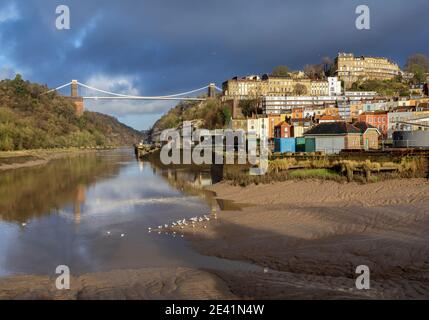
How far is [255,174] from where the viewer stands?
20703 millimetres

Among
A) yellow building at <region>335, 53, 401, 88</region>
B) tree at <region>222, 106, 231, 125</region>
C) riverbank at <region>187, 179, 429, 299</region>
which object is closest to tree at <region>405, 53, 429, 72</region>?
yellow building at <region>335, 53, 401, 88</region>

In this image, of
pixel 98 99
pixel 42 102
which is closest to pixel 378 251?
pixel 98 99

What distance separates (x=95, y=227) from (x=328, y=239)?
23.4 feet

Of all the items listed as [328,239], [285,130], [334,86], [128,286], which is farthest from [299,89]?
[128,286]

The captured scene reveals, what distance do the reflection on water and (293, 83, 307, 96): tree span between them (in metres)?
73.9

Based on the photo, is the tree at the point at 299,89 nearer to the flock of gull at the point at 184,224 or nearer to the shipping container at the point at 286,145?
the shipping container at the point at 286,145

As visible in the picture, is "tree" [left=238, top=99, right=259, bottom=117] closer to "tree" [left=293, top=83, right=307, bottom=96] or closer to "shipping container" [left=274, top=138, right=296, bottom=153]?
"tree" [left=293, top=83, right=307, bottom=96]

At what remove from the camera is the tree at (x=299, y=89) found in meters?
95.2

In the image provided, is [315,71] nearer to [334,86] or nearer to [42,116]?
[334,86]

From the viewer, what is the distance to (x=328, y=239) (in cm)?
1052

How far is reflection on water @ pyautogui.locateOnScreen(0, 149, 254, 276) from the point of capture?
9.87m

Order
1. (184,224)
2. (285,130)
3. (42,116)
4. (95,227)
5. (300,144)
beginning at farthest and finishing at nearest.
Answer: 1. (42,116)
2. (285,130)
3. (300,144)
4. (95,227)
5. (184,224)

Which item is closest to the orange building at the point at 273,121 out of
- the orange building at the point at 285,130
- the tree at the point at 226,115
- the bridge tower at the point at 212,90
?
the orange building at the point at 285,130
